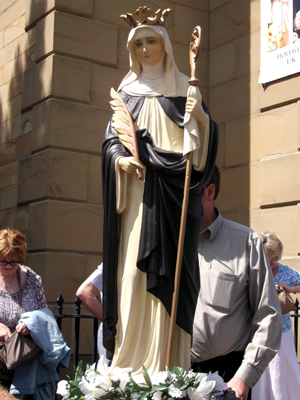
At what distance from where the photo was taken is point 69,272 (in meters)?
7.79

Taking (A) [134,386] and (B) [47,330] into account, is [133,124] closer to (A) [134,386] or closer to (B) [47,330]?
(A) [134,386]

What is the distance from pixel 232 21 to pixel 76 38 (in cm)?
233

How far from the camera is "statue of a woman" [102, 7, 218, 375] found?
300 cm

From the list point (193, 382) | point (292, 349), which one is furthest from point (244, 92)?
point (193, 382)

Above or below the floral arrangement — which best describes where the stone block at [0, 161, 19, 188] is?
above

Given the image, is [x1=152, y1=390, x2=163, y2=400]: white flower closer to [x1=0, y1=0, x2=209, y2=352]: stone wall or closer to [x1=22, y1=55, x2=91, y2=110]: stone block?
[x1=0, y1=0, x2=209, y2=352]: stone wall

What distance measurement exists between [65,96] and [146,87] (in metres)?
4.73

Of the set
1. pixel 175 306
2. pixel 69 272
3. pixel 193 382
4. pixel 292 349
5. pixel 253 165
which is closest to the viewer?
pixel 193 382

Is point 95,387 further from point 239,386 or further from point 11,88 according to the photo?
point 11,88

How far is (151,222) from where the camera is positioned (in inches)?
121

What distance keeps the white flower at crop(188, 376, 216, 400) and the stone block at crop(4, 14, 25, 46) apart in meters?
7.28

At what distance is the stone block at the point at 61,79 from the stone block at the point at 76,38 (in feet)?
0.38

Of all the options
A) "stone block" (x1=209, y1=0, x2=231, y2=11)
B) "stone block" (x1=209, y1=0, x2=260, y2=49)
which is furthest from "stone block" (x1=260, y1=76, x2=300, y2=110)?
"stone block" (x1=209, y1=0, x2=231, y2=11)

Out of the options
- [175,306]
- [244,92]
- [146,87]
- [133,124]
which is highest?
[244,92]
